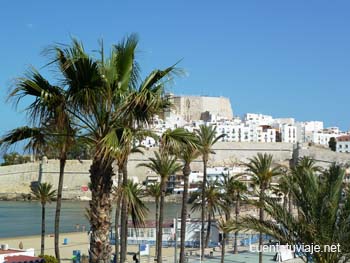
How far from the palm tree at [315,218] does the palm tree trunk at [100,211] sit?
2992 mm

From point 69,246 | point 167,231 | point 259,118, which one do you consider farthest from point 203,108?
point 167,231

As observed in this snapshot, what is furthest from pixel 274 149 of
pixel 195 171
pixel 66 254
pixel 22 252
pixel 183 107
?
pixel 22 252

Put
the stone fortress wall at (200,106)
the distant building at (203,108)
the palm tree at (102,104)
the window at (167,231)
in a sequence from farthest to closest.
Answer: the stone fortress wall at (200,106) → the distant building at (203,108) → the window at (167,231) → the palm tree at (102,104)

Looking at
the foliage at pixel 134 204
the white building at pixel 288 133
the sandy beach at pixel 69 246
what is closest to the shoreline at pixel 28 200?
the white building at pixel 288 133

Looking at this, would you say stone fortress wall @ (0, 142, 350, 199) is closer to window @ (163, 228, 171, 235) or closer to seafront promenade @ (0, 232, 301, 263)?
seafront promenade @ (0, 232, 301, 263)

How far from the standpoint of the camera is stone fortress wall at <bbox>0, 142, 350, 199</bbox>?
383 ft

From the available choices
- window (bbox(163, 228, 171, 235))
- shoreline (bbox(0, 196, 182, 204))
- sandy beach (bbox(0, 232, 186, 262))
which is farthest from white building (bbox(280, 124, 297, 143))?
window (bbox(163, 228, 171, 235))

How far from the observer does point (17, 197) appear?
115 m

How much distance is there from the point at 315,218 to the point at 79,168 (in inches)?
4451

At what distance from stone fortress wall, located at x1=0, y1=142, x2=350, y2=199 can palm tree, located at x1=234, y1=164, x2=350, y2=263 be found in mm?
105365

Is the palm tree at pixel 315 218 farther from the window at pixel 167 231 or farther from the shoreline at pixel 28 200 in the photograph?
the shoreline at pixel 28 200

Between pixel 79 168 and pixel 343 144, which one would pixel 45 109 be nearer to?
pixel 79 168

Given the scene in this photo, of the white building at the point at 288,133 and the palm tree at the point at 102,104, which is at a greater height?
the white building at the point at 288,133

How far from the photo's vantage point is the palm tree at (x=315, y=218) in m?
8.98
